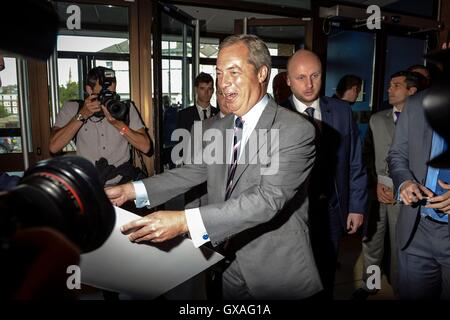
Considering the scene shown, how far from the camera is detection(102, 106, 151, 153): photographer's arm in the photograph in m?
2.50

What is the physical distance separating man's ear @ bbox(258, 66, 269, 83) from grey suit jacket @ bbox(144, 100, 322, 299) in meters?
0.12

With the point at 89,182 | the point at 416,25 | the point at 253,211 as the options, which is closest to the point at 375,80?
the point at 416,25

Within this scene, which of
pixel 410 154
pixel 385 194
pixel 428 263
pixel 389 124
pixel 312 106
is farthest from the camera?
pixel 389 124

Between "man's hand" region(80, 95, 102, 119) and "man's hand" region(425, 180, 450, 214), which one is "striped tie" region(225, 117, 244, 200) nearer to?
"man's hand" region(425, 180, 450, 214)

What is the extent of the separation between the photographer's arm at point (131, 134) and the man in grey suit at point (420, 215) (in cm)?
174

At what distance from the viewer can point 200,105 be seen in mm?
4008

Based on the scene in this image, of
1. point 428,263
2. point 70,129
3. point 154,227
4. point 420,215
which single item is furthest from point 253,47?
point 70,129

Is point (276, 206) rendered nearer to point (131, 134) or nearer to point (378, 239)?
point (131, 134)

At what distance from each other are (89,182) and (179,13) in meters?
3.46

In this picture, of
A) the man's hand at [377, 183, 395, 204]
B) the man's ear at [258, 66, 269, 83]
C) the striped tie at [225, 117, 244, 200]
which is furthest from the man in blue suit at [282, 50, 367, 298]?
the striped tie at [225, 117, 244, 200]

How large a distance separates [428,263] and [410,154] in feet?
1.84

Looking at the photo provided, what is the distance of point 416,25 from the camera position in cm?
486

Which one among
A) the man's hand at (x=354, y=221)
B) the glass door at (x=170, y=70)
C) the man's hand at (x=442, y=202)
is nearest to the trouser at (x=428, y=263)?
the man's hand at (x=442, y=202)
